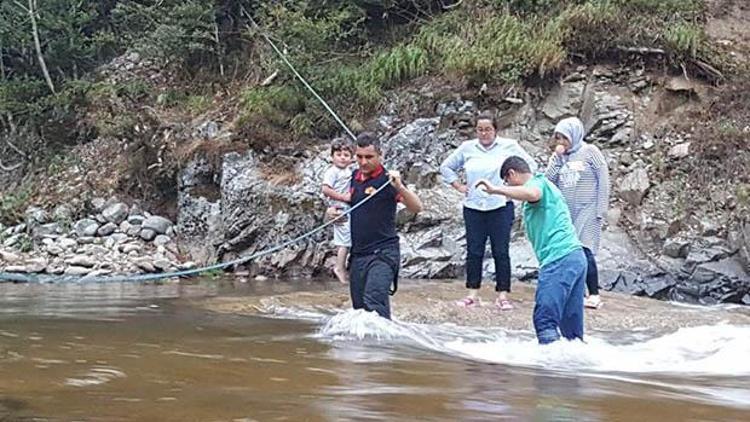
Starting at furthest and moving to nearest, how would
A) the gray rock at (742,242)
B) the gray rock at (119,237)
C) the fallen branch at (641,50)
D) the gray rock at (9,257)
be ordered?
the gray rock at (119,237) < the gray rock at (9,257) < the fallen branch at (641,50) < the gray rock at (742,242)

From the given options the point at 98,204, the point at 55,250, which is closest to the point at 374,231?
the point at 55,250

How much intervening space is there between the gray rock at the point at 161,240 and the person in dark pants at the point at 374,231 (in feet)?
25.0

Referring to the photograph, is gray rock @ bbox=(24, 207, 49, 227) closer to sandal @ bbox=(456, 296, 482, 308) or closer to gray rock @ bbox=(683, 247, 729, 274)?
sandal @ bbox=(456, 296, 482, 308)

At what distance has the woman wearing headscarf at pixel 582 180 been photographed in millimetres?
7164

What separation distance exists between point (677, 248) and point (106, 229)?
8358 mm

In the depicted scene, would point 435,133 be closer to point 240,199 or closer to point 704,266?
point 240,199

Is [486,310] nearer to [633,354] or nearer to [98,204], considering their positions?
[633,354]

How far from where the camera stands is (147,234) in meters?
13.2

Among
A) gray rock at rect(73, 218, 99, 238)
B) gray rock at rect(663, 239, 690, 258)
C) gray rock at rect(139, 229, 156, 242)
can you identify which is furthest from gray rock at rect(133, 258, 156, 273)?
gray rock at rect(663, 239, 690, 258)

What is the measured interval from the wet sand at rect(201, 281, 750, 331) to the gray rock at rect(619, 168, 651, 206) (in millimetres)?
2589

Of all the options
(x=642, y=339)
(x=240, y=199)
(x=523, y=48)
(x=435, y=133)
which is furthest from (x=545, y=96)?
(x=642, y=339)

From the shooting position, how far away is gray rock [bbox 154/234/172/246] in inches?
513

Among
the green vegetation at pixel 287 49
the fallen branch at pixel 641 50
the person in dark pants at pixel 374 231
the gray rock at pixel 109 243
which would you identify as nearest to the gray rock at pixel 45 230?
the gray rock at pixel 109 243

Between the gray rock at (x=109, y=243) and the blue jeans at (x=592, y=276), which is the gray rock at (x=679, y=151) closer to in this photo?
the blue jeans at (x=592, y=276)
